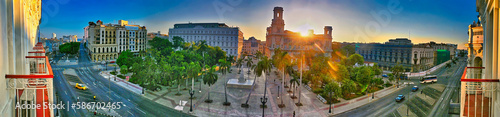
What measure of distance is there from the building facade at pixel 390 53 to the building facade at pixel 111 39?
27.1 metres

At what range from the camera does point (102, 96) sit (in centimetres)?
1609

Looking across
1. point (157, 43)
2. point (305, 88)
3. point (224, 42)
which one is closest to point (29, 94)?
point (305, 88)

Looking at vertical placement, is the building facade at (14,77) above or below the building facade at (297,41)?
below

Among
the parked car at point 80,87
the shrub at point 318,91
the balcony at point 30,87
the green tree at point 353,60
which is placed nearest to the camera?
the balcony at point 30,87

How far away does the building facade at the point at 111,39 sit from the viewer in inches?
992

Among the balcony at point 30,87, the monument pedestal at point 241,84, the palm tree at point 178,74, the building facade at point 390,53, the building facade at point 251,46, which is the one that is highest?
the building facade at point 251,46

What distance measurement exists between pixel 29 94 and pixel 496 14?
746 centimetres

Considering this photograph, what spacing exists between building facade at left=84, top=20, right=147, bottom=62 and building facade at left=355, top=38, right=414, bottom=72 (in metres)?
27.1

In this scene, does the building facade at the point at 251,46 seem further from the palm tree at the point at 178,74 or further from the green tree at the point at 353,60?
the palm tree at the point at 178,74

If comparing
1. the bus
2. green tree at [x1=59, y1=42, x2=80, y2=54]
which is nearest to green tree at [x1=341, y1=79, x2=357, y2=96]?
the bus

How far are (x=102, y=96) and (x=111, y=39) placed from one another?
1266 cm

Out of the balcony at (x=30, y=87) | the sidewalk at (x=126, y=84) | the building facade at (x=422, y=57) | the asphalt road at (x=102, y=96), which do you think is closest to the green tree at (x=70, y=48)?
the asphalt road at (x=102, y=96)

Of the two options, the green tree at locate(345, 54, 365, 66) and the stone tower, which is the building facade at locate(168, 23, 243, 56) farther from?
the green tree at locate(345, 54, 365, 66)

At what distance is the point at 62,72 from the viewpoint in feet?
73.7
